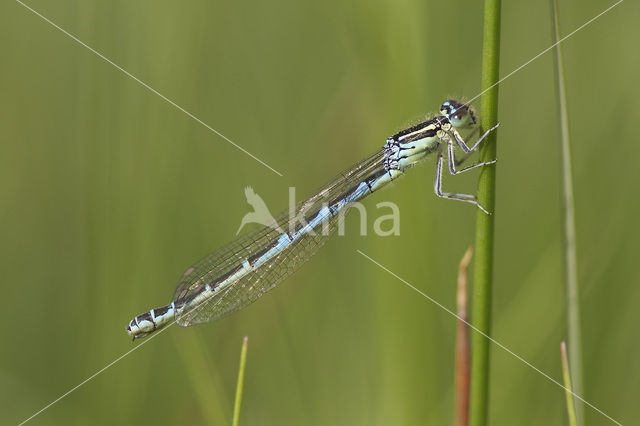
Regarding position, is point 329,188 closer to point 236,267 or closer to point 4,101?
point 236,267

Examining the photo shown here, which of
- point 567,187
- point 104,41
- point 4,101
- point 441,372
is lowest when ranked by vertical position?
point 567,187

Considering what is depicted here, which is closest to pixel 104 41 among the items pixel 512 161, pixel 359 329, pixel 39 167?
pixel 39 167

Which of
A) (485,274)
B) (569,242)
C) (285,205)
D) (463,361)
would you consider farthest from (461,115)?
(285,205)

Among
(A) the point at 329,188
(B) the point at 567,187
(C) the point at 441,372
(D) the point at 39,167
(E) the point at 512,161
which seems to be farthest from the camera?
(D) the point at 39,167

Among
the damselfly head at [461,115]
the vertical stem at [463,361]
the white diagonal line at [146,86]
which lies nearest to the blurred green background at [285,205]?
the white diagonal line at [146,86]

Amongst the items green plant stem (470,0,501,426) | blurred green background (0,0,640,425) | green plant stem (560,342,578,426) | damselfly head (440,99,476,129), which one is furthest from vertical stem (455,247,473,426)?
damselfly head (440,99,476,129)

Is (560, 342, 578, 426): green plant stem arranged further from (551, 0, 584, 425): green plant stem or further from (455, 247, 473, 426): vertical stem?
(455, 247, 473, 426): vertical stem
